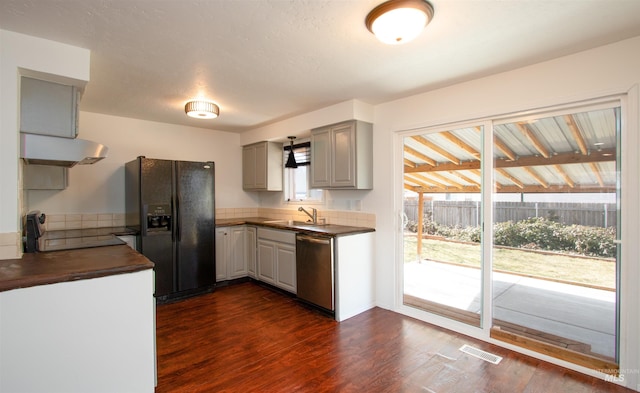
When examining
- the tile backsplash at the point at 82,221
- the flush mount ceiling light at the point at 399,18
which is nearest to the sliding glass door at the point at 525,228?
the flush mount ceiling light at the point at 399,18

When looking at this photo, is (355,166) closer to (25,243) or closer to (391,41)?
(391,41)

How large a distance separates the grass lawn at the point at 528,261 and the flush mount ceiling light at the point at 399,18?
2083mm

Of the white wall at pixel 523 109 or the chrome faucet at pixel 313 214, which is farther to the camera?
the chrome faucet at pixel 313 214

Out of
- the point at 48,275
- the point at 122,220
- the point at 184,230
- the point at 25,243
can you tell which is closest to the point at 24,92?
the point at 25,243

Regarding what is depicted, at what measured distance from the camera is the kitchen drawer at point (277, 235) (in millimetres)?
3816

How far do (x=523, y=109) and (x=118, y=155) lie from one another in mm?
4640

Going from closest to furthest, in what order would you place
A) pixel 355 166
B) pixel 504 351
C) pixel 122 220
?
pixel 504 351
pixel 355 166
pixel 122 220

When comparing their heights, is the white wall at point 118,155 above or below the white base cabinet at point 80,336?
above

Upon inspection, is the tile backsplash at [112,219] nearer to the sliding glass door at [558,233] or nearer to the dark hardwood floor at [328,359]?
the dark hardwood floor at [328,359]

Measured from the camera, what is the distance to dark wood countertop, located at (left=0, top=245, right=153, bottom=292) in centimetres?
157

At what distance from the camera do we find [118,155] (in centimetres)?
414

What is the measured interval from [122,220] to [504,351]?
4.56 meters

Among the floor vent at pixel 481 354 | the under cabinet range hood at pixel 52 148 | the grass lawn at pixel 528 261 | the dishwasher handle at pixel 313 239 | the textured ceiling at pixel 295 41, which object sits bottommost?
the floor vent at pixel 481 354

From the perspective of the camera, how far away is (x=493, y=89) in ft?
8.89
